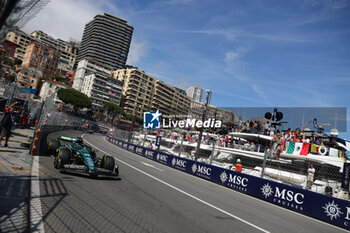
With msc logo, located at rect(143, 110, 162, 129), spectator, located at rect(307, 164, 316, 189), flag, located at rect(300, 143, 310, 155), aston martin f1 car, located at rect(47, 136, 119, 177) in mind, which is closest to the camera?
aston martin f1 car, located at rect(47, 136, 119, 177)

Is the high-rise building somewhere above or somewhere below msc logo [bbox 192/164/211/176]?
above

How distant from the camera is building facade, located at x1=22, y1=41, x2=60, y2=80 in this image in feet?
362

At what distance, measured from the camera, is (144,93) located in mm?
111562

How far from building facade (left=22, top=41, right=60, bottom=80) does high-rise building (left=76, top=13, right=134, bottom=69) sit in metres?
27.1

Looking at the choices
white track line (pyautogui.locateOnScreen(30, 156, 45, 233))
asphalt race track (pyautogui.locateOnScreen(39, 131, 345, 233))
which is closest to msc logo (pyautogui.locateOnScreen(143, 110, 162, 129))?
asphalt race track (pyautogui.locateOnScreen(39, 131, 345, 233))

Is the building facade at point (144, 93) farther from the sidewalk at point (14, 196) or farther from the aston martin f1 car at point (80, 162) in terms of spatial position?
the sidewalk at point (14, 196)

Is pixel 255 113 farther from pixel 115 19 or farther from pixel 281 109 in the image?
pixel 115 19

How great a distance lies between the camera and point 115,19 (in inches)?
5866

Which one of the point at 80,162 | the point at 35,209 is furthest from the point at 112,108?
the point at 35,209

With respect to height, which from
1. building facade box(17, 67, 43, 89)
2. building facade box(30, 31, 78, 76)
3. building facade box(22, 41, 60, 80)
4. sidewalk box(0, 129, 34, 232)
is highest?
building facade box(30, 31, 78, 76)

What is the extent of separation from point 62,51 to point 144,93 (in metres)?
68.4

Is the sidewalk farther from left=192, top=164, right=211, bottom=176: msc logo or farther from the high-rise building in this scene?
the high-rise building

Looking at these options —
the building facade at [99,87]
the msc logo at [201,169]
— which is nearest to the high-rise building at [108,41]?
the building facade at [99,87]

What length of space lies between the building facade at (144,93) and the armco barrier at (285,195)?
88.4 m
